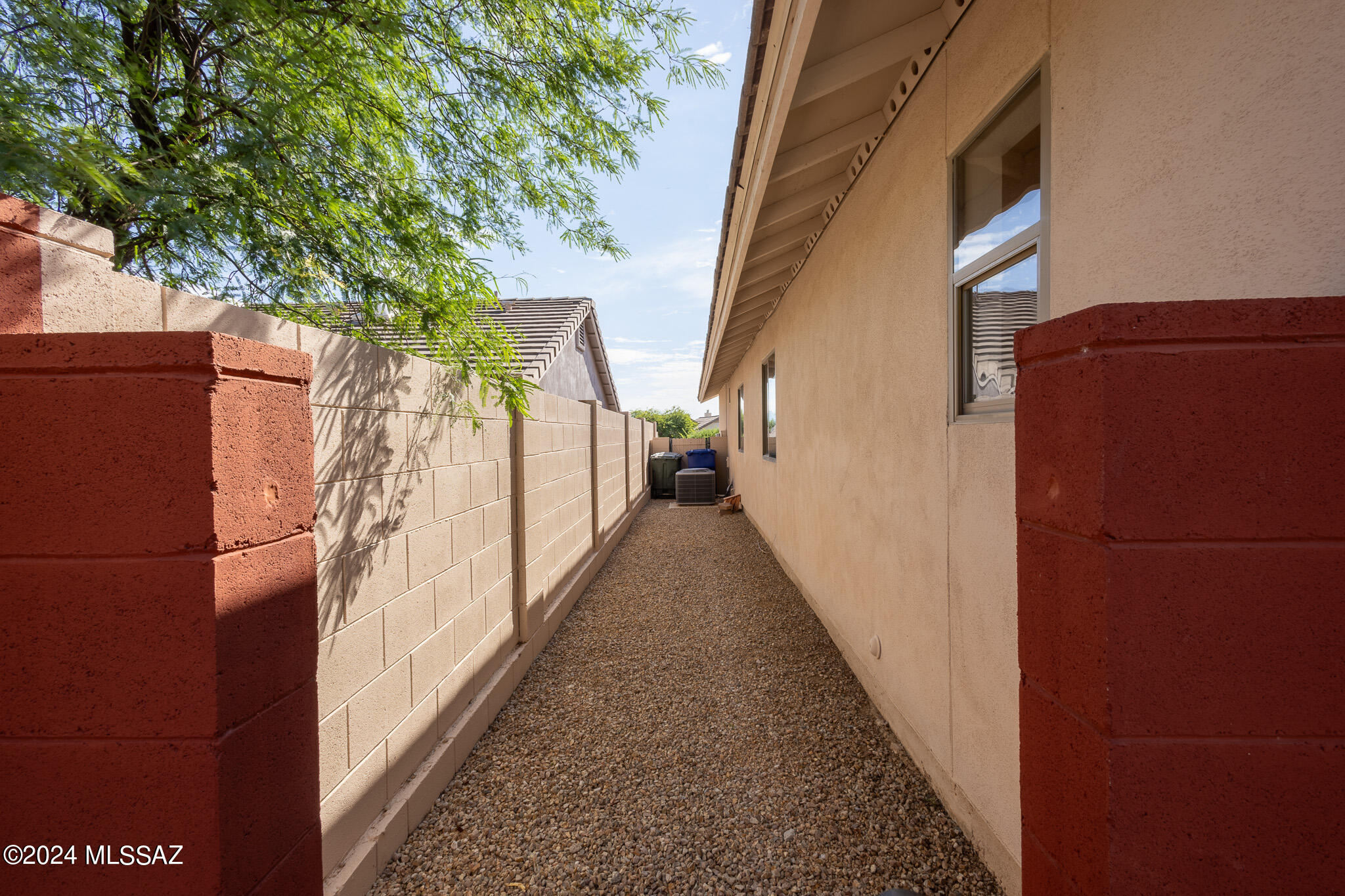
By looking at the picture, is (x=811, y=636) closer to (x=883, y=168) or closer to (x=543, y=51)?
(x=883, y=168)

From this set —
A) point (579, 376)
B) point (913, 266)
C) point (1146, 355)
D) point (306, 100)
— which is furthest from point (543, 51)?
point (579, 376)

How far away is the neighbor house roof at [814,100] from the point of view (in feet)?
7.06

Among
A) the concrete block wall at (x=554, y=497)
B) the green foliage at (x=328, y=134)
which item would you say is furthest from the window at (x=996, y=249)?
the concrete block wall at (x=554, y=497)

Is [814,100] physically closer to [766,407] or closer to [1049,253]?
[1049,253]

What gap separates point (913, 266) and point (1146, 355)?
1.99m

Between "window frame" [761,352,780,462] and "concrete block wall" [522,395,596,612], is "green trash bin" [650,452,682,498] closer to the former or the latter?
"window frame" [761,352,780,462]

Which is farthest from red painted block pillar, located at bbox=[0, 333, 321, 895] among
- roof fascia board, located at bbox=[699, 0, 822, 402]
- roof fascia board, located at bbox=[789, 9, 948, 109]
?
roof fascia board, located at bbox=[789, 9, 948, 109]

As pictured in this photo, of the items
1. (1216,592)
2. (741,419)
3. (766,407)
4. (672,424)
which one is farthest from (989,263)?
(672,424)

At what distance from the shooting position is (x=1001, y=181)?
2072mm

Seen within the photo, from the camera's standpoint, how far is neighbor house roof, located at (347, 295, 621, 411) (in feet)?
25.6

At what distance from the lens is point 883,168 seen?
3.11 m

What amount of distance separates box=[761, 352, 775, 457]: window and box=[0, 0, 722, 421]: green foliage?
5.08 m

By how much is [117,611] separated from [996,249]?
272 cm

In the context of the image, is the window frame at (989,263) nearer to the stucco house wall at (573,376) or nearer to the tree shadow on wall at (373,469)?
the tree shadow on wall at (373,469)
